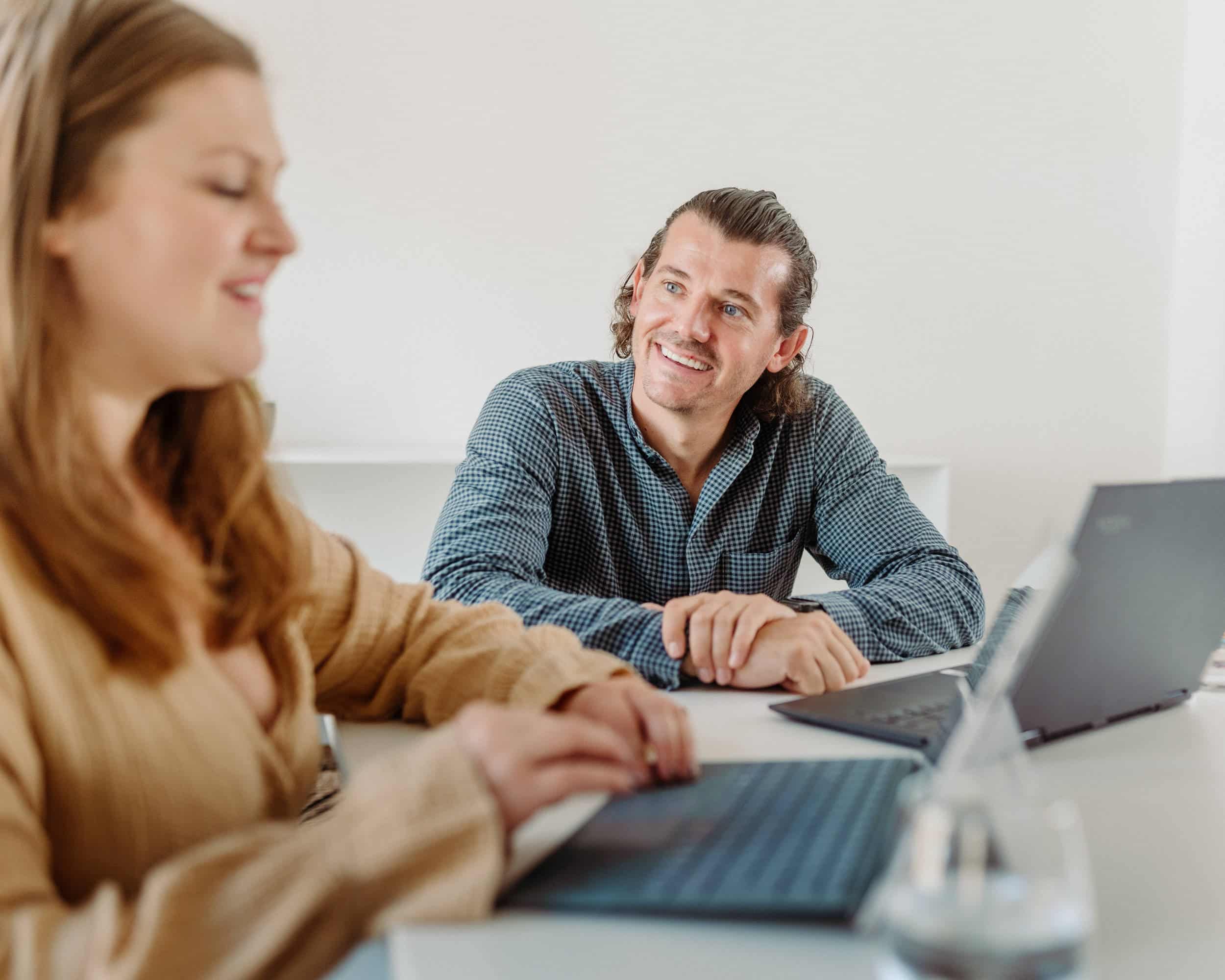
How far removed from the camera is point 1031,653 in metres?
0.84

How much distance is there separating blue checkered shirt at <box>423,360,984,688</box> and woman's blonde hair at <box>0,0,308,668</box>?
83cm

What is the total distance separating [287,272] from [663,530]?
1.53 m

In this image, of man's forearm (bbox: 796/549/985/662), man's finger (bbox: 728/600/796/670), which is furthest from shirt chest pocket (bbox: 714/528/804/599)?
man's finger (bbox: 728/600/796/670)

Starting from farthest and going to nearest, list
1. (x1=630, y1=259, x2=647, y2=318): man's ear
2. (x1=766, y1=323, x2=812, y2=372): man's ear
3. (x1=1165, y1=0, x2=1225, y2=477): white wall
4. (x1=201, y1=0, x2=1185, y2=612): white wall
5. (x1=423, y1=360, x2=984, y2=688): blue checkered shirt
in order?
(x1=1165, y1=0, x2=1225, y2=477): white wall
(x1=201, y1=0, x2=1185, y2=612): white wall
(x1=630, y1=259, x2=647, y2=318): man's ear
(x1=766, y1=323, x2=812, y2=372): man's ear
(x1=423, y1=360, x2=984, y2=688): blue checkered shirt

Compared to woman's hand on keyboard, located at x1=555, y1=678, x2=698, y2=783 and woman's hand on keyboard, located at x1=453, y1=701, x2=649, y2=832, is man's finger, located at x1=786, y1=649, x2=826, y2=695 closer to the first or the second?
woman's hand on keyboard, located at x1=555, y1=678, x2=698, y2=783

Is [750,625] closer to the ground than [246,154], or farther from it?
closer to the ground

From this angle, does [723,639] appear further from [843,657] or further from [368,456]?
[368,456]

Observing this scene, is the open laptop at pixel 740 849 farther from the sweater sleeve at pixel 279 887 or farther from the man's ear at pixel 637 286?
the man's ear at pixel 637 286

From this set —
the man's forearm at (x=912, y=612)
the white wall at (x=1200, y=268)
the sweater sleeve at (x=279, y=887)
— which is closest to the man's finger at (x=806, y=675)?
the man's forearm at (x=912, y=612)

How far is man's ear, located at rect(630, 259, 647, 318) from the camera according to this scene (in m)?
2.17

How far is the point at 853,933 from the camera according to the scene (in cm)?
58

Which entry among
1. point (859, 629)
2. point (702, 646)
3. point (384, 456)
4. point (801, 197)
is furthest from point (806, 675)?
point (801, 197)

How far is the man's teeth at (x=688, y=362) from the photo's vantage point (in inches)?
73.8

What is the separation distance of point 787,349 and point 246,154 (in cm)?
139
